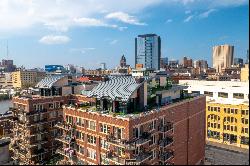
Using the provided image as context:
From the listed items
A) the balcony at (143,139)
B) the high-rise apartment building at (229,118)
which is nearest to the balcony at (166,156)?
the balcony at (143,139)

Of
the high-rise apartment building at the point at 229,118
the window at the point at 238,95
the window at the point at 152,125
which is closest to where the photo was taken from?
the window at the point at 152,125

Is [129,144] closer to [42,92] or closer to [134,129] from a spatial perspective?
[134,129]

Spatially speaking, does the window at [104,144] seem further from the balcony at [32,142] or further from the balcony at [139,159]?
the balcony at [32,142]

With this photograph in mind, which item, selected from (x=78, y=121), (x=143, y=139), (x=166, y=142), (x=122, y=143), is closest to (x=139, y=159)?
(x=143, y=139)

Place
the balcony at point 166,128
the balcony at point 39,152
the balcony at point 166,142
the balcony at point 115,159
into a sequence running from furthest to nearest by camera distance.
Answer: the balcony at point 39,152
the balcony at point 166,128
the balcony at point 166,142
the balcony at point 115,159

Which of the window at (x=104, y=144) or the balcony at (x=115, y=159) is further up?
the window at (x=104, y=144)

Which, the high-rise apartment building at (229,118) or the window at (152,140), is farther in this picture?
the high-rise apartment building at (229,118)

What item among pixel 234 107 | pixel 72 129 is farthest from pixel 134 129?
pixel 234 107

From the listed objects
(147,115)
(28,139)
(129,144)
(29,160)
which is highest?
(147,115)
